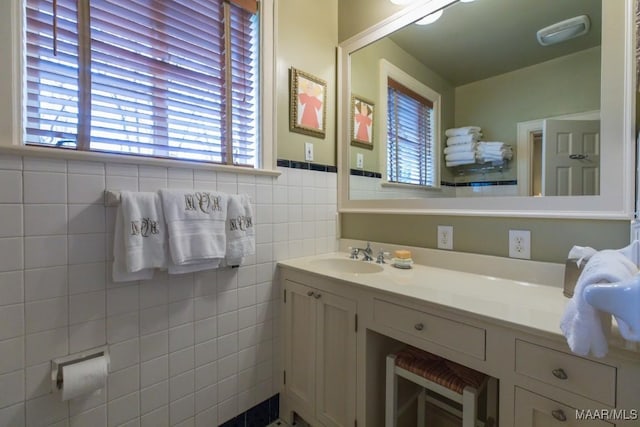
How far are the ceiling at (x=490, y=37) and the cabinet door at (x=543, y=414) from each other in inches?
49.3

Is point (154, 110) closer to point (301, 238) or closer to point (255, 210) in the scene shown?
point (255, 210)

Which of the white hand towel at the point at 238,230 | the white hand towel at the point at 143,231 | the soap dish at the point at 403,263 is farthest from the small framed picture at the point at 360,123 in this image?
the white hand towel at the point at 143,231

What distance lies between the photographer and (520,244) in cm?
127

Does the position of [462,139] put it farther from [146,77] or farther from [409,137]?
[146,77]

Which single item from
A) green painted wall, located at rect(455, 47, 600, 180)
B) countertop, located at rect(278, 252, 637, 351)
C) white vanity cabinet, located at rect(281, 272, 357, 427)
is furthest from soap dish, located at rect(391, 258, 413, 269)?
green painted wall, located at rect(455, 47, 600, 180)

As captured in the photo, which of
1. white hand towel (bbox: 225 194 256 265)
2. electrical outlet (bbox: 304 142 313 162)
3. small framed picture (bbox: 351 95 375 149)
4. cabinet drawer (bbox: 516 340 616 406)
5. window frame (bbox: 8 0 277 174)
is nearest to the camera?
cabinet drawer (bbox: 516 340 616 406)

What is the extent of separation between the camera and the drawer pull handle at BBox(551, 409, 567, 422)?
760mm

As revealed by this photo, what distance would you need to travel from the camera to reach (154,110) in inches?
49.8

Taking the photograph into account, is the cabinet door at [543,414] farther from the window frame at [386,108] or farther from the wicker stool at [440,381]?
the window frame at [386,108]

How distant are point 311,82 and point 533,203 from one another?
1342mm

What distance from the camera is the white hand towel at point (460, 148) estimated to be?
1.49 m

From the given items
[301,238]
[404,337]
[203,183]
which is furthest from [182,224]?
[404,337]

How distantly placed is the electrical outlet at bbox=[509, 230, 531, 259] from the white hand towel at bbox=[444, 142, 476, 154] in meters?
0.46

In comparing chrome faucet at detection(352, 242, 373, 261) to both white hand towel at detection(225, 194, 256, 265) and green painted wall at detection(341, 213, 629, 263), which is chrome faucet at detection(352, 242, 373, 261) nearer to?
green painted wall at detection(341, 213, 629, 263)
